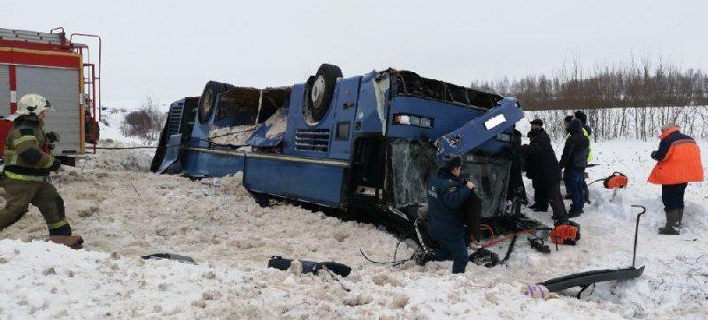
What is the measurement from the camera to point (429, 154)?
267 inches

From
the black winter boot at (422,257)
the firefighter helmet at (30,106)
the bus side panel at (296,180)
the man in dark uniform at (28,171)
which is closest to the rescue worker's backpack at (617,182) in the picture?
the black winter boot at (422,257)

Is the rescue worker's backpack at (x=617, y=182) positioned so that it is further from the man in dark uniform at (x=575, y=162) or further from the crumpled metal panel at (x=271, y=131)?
the crumpled metal panel at (x=271, y=131)

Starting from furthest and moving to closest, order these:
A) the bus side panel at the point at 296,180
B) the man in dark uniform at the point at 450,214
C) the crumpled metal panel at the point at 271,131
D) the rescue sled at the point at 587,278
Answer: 1. the crumpled metal panel at the point at 271,131
2. the bus side panel at the point at 296,180
3. the man in dark uniform at the point at 450,214
4. the rescue sled at the point at 587,278

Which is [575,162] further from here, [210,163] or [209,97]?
[209,97]

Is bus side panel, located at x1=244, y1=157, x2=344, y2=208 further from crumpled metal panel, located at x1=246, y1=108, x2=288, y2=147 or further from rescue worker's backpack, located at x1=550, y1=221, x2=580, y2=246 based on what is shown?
rescue worker's backpack, located at x1=550, y1=221, x2=580, y2=246

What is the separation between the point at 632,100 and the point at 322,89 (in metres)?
13.4

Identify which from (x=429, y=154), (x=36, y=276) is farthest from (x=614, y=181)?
(x=36, y=276)

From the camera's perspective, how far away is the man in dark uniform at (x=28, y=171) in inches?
208

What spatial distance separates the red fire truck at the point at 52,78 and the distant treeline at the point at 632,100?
14.6 m

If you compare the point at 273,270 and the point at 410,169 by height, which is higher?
the point at 410,169

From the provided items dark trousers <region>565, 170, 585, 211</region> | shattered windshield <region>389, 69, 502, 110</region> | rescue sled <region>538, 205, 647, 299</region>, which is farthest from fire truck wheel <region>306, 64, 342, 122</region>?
rescue sled <region>538, 205, 647, 299</region>

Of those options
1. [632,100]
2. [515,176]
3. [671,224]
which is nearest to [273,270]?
[515,176]

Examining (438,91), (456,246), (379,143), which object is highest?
(438,91)

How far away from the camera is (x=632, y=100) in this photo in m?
17.3
